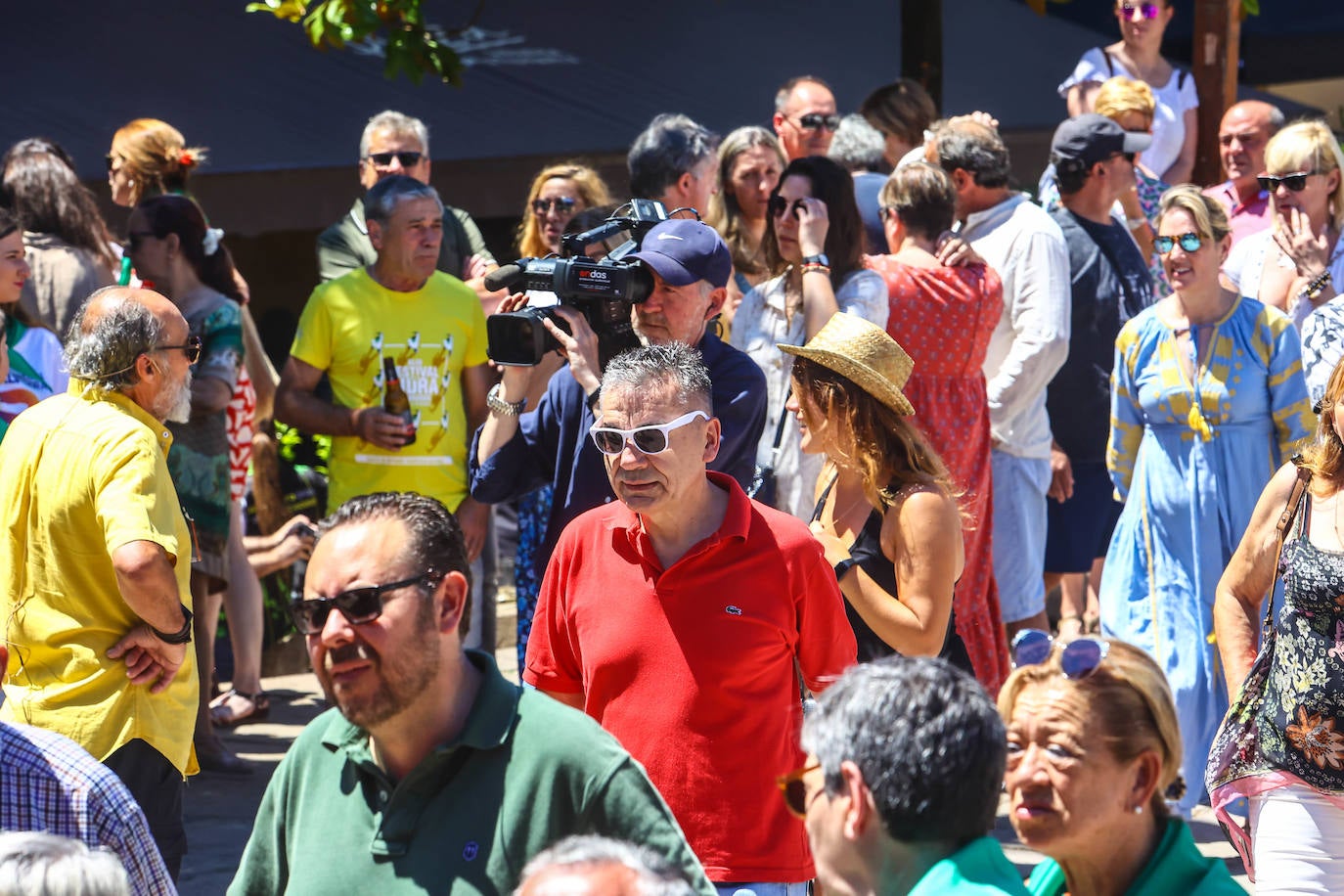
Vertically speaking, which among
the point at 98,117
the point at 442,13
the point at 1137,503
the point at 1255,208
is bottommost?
the point at 1137,503

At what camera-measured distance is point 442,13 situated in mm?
10430

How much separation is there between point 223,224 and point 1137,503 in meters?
4.33

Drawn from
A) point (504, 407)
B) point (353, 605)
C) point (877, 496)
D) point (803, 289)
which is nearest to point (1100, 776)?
point (353, 605)

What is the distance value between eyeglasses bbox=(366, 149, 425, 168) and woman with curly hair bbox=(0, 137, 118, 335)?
121 cm

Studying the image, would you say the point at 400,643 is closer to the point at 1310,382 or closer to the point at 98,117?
the point at 1310,382

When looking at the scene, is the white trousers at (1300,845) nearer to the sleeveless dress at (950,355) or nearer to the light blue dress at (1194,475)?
the light blue dress at (1194,475)

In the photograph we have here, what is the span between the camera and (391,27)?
8789 millimetres

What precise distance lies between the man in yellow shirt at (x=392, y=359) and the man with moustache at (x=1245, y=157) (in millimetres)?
3666

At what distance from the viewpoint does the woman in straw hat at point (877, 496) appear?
4113 millimetres

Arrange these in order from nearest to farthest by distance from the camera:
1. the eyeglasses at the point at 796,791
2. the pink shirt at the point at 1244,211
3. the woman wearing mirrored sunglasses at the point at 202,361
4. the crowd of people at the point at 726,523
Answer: the eyeglasses at the point at 796,791 → the crowd of people at the point at 726,523 → the woman wearing mirrored sunglasses at the point at 202,361 → the pink shirt at the point at 1244,211

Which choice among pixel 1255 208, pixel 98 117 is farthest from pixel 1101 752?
pixel 98 117

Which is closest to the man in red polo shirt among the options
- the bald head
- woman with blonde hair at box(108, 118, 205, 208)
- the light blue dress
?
the light blue dress

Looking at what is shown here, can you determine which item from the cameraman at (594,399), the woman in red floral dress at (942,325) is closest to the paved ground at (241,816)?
the woman in red floral dress at (942,325)

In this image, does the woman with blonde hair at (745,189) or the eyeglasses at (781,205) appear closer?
the eyeglasses at (781,205)
